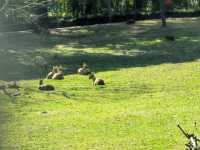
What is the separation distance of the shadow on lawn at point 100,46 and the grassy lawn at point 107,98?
0.14 feet

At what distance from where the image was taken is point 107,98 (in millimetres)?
16531

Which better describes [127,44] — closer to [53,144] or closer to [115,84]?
[115,84]

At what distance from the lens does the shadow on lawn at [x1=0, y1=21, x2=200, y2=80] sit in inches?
960

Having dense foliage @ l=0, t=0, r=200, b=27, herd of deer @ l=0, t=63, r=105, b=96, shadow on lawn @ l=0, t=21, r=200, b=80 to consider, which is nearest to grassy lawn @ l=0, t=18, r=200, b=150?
shadow on lawn @ l=0, t=21, r=200, b=80

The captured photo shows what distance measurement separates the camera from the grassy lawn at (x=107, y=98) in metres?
11.8

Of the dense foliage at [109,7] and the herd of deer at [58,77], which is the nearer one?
the herd of deer at [58,77]

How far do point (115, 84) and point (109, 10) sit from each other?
24098mm

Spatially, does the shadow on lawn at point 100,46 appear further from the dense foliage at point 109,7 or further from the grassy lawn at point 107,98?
the dense foliage at point 109,7

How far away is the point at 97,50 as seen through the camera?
29.5 metres

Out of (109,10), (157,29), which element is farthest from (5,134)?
(109,10)

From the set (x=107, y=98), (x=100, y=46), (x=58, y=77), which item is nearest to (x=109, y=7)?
(x=100, y=46)

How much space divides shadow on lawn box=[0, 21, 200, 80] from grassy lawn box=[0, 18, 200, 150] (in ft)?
0.14

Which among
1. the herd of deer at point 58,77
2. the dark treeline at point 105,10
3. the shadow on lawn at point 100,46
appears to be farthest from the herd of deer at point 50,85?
the dark treeline at point 105,10

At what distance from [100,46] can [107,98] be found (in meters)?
14.8
